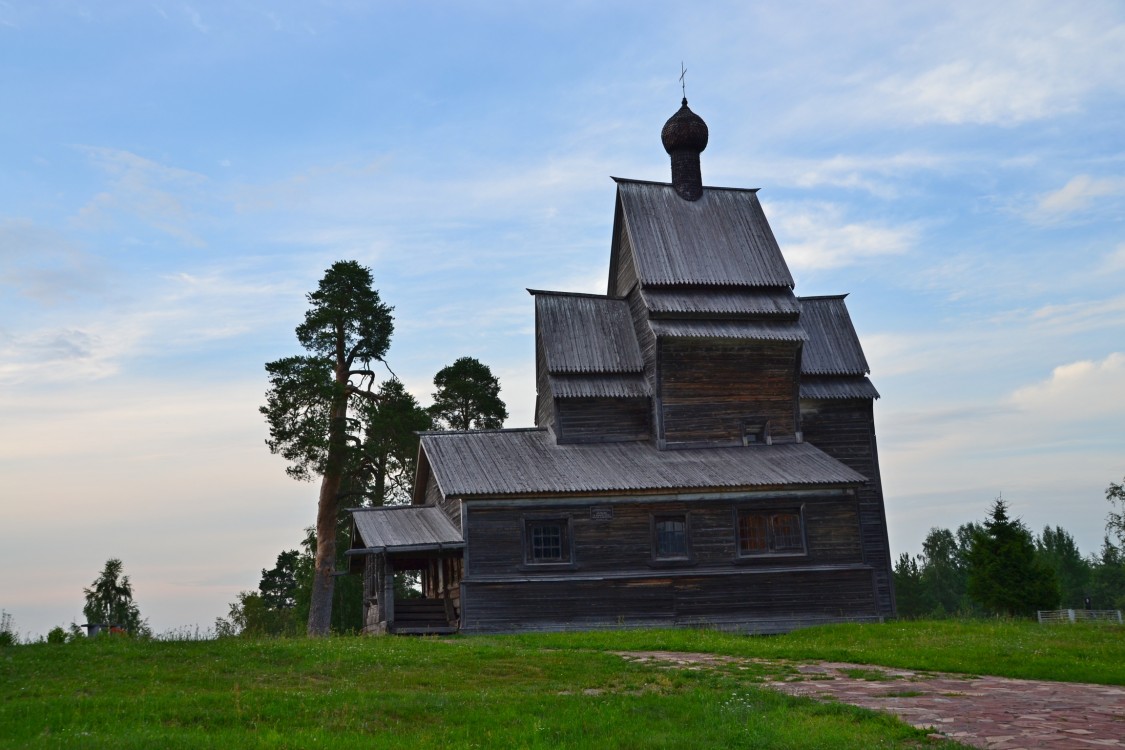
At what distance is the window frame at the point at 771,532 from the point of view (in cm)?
3041

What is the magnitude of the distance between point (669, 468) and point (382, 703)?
63.4 ft

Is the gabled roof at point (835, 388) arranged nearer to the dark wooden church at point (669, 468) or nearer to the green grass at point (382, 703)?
the dark wooden church at point (669, 468)

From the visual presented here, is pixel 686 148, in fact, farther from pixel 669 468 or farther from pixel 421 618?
pixel 421 618

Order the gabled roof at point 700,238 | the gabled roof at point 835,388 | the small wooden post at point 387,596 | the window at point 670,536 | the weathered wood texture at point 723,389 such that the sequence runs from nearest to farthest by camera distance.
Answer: the small wooden post at point 387,596, the window at point 670,536, the weathered wood texture at point 723,389, the gabled roof at point 700,238, the gabled roof at point 835,388

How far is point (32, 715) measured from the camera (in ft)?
39.6

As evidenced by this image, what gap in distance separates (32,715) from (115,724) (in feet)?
4.32

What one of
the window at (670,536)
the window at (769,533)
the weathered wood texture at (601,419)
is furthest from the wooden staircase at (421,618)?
the window at (769,533)

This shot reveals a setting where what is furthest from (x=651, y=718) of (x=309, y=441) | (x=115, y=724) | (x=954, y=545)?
(x=954, y=545)

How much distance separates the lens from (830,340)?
1494 inches

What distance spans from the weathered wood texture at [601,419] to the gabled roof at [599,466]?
1.19 feet

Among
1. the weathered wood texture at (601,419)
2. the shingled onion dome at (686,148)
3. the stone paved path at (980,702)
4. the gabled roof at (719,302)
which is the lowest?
the stone paved path at (980,702)

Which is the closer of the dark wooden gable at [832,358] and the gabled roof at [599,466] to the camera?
the gabled roof at [599,466]

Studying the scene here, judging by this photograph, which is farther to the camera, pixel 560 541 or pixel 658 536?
pixel 658 536

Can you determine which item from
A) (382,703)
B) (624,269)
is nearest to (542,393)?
(624,269)
